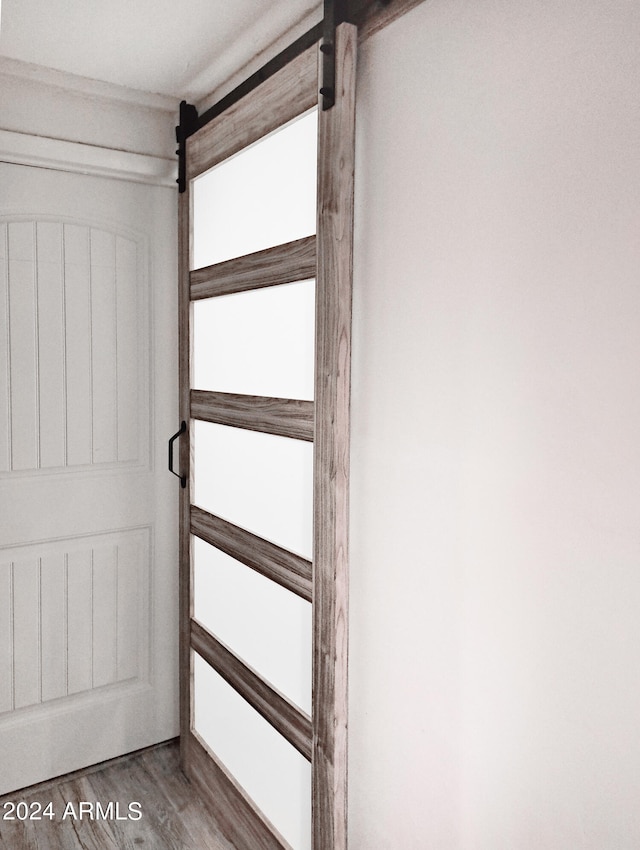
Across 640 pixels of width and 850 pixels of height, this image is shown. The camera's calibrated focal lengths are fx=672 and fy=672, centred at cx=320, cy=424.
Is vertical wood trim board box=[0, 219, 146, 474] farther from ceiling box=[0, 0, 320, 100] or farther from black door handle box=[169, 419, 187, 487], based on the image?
ceiling box=[0, 0, 320, 100]

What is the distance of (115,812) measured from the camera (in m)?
2.20

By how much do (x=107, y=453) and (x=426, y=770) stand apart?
156cm

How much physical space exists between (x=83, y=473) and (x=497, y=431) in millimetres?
1659

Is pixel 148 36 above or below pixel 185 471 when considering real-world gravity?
above

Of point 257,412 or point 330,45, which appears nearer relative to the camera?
point 330,45

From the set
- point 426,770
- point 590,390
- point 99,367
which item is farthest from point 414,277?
point 99,367

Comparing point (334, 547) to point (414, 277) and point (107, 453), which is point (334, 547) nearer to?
point (414, 277)

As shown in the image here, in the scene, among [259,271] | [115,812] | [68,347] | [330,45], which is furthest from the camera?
[68,347]

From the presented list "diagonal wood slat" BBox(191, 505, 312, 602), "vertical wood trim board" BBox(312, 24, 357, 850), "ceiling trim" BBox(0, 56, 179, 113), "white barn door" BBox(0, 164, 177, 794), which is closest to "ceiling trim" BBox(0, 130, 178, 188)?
"white barn door" BBox(0, 164, 177, 794)

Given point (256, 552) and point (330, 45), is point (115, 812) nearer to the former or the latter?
point (256, 552)

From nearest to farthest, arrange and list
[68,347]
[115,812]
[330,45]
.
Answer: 1. [330,45]
2. [115,812]
3. [68,347]

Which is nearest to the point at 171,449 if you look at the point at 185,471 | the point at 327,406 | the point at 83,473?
the point at 185,471

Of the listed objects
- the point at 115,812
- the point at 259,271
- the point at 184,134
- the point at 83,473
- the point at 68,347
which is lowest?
the point at 115,812

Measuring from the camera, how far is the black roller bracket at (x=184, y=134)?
2287 mm
